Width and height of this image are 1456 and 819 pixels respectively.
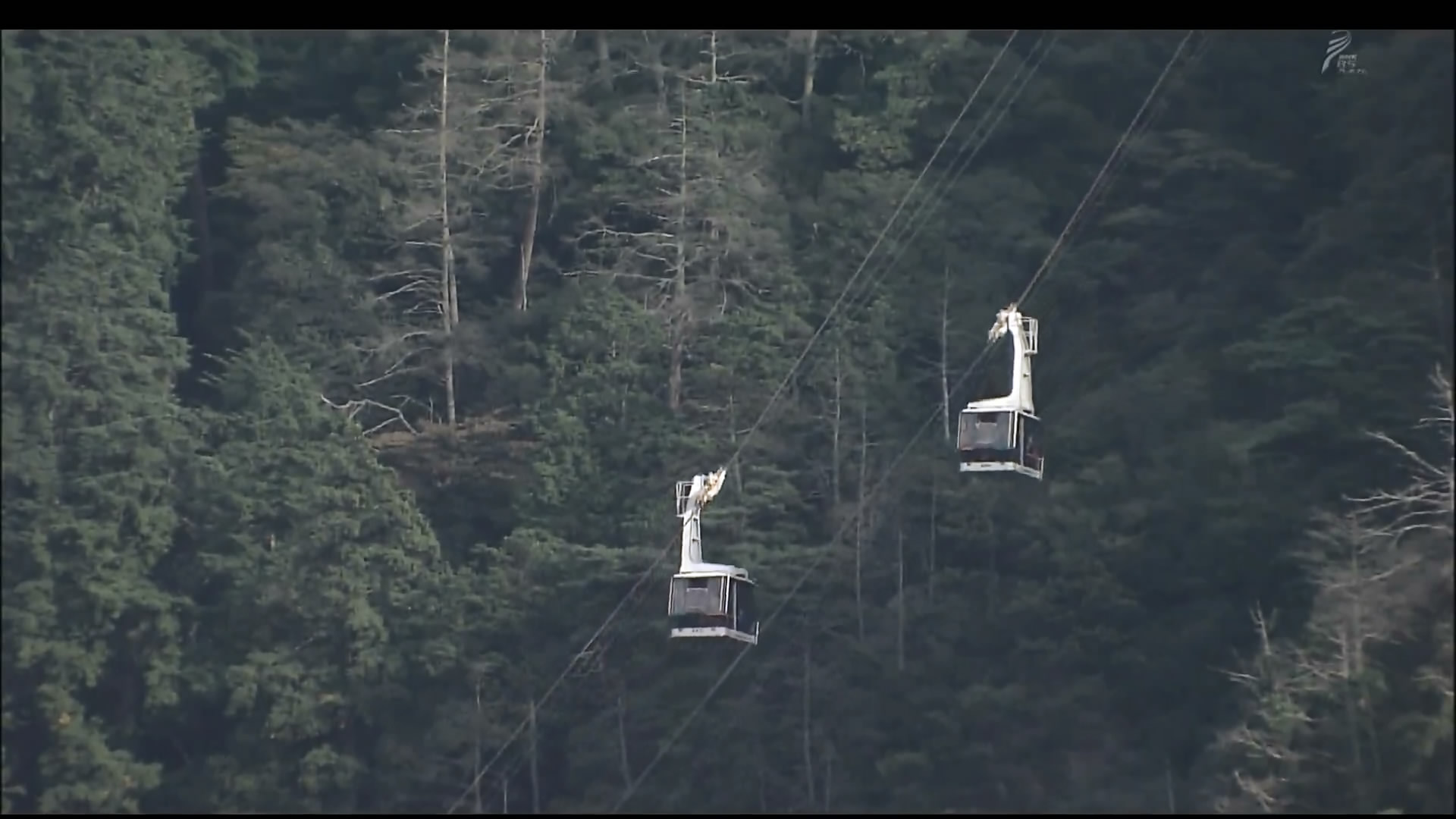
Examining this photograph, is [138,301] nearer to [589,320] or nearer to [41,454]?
[41,454]

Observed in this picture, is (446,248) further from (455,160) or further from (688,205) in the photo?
(688,205)

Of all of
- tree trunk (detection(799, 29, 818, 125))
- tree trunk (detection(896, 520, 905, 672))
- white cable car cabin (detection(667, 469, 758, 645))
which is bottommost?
white cable car cabin (detection(667, 469, 758, 645))

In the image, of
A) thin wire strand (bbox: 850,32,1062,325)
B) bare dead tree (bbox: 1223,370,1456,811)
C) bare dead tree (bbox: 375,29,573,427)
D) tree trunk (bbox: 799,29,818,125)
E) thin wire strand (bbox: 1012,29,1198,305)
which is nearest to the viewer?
bare dead tree (bbox: 1223,370,1456,811)

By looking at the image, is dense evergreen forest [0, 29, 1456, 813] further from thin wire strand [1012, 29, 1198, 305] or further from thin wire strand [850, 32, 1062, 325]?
thin wire strand [1012, 29, 1198, 305]

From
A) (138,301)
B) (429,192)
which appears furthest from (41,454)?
(429,192)

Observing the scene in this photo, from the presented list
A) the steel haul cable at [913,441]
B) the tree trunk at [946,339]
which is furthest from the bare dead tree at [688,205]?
the steel haul cable at [913,441]

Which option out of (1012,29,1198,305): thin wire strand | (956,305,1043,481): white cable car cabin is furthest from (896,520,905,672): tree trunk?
(956,305,1043,481): white cable car cabin

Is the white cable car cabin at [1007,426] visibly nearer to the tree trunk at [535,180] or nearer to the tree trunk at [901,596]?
the tree trunk at [901,596]
